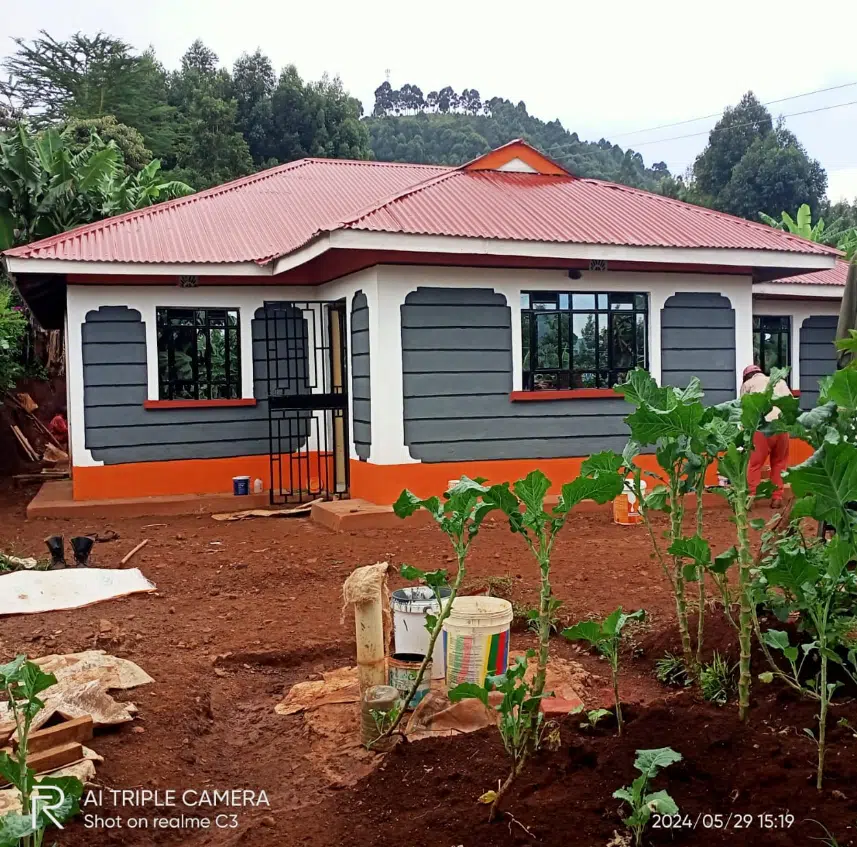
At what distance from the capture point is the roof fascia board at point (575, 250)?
884 centimetres

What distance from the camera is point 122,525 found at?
9.93 metres

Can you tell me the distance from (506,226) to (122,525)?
5392 mm

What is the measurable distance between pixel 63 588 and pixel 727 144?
3961 cm

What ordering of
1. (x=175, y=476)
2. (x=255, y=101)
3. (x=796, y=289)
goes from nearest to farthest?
(x=175, y=476)
(x=796, y=289)
(x=255, y=101)

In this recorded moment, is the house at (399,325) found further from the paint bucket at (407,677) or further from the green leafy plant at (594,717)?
the green leafy plant at (594,717)

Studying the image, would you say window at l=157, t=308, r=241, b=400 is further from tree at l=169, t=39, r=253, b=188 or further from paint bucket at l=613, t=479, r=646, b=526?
tree at l=169, t=39, r=253, b=188

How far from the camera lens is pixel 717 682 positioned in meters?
3.87

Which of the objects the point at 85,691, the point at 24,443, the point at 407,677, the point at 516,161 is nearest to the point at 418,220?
the point at 516,161

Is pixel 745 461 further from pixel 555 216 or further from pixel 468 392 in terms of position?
pixel 555 216

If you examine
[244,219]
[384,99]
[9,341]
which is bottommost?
[9,341]

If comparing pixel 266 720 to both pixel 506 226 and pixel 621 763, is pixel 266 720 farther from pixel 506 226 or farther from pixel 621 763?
pixel 506 226

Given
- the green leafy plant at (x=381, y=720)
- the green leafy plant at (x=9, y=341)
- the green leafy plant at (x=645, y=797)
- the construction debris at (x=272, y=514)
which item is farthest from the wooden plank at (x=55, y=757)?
the green leafy plant at (x=9, y=341)

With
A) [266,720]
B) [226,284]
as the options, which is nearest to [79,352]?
[226,284]

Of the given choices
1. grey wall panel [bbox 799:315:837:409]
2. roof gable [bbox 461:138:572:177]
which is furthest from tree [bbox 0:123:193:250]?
grey wall panel [bbox 799:315:837:409]
